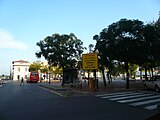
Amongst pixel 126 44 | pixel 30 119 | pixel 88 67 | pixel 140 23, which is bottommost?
pixel 30 119

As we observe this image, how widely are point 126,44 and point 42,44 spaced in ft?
55.7

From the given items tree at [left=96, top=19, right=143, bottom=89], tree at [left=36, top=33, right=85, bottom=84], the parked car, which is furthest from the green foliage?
the parked car

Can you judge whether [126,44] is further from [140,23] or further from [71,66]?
[71,66]

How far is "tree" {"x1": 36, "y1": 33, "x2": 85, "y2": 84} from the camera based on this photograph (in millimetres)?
44000

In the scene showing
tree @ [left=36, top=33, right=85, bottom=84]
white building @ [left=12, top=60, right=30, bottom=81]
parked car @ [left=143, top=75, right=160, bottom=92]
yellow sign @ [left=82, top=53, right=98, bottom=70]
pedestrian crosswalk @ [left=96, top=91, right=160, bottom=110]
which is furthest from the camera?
white building @ [left=12, top=60, right=30, bottom=81]

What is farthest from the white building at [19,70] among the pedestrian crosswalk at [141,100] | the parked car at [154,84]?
the pedestrian crosswalk at [141,100]

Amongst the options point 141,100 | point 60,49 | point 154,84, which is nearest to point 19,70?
point 60,49

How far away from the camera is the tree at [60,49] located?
1732 inches

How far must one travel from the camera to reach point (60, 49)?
43.9 metres

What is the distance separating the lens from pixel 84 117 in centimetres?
1221

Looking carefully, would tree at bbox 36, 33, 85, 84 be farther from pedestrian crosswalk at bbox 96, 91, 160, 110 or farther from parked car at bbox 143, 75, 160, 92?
pedestrian crosswalk at bbox 96, 91, 160, 110

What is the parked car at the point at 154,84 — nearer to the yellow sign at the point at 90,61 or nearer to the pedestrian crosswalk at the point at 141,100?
the pedestrian crosswalk at the point at 141,100

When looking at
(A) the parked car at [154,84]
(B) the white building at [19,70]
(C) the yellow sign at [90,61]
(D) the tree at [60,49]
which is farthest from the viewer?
(B) the white building at [19,70]

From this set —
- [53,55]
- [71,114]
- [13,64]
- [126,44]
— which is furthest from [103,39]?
[13,64]
